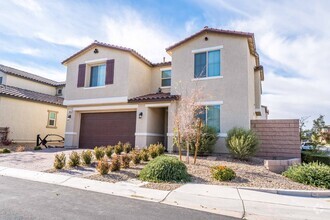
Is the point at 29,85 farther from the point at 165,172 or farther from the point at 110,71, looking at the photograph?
the point at 165,172

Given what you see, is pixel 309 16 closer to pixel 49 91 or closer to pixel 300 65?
pixel 300 65

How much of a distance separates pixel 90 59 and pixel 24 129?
355 inches

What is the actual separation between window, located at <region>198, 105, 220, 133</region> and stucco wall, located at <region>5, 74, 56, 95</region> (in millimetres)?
19125

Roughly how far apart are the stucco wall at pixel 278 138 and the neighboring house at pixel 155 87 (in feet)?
3.53

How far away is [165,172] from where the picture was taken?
8672 millimetres

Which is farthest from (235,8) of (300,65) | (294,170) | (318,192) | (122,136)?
(122,136)

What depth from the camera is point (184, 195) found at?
6859 millimetres

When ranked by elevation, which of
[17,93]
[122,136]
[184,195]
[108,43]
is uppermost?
[108,43]

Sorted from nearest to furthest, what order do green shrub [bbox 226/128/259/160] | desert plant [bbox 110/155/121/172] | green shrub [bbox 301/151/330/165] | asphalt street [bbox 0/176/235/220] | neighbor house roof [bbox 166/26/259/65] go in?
1. asphalt street [bbox 0/176/235/220]
2. desert plant [bbox 110/155/121/172]
3. green shrub [bbox 226/128/259/160]
4. green shrub [bbox 301/151/330/165]
5. neighbor house roof [bbox 166/26/259/65]

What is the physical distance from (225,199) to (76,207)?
12.9 feet

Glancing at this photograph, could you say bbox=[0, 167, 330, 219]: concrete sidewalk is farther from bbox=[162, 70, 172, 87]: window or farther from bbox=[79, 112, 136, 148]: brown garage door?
bbox=[162, 70, 172, 87]: window

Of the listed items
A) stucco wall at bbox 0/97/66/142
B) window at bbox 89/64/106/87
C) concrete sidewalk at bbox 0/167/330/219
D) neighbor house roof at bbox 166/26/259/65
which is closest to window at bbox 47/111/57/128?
stucco wall at bbox 0/97/66/142

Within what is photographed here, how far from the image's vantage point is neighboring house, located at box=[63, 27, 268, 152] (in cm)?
1403

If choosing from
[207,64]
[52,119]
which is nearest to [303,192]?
[207,64]
